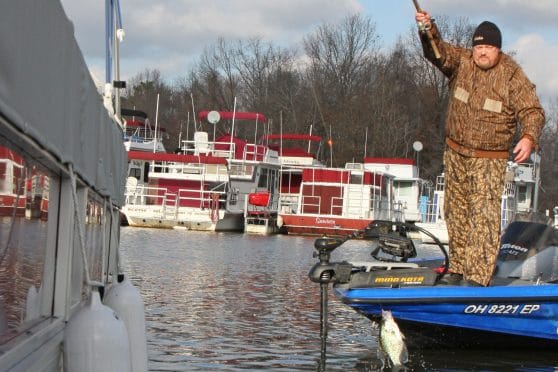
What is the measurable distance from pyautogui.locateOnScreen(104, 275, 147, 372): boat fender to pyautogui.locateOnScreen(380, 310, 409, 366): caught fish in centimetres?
258

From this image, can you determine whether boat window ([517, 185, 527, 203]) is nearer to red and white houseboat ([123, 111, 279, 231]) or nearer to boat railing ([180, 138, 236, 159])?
red and white houseboat ([123, 111, 279, 231])

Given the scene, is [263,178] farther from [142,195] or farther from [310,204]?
[142,195]

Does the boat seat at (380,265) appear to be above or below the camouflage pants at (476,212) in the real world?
below

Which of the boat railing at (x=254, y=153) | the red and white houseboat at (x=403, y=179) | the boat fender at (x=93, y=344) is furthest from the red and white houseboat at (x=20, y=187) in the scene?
the red and white houseboat at (x=403, y=179)

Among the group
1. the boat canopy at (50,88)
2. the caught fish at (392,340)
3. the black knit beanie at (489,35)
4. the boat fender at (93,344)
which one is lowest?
the caught fish at (392,340)

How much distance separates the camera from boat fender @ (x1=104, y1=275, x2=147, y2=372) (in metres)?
5.95

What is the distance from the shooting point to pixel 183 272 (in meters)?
18.9

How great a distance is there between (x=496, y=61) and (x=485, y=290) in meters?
2.14

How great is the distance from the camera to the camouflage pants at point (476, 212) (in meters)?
8.99

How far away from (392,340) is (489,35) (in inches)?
116

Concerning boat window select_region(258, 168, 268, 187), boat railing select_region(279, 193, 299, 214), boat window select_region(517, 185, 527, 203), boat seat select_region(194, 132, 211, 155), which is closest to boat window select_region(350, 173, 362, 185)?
boat railing select_region(279, 193, 299, 214)

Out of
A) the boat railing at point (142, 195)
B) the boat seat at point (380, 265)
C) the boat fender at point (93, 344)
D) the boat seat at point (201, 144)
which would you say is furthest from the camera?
the boat seat at point (201, 144)

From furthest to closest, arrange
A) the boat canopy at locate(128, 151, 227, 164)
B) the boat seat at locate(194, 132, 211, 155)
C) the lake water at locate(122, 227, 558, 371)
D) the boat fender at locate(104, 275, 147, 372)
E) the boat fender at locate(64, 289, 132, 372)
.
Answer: the boat seat at locate(194, 132, 211, 155), the boat canopy at locate(128, 151, 227, 164), the lake water at locate(122, 227, 558, 371), the boat fender at locate(104, 275, 147, 372), the boat fender at locate(64, 289, 132, 372)

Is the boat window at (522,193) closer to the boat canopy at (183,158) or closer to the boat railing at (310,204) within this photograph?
the boat railing at (310,204)
